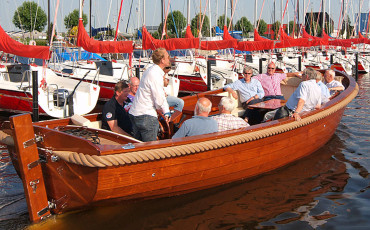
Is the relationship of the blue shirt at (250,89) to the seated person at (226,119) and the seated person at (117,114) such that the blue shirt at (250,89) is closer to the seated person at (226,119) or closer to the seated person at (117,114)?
the seated person at (226,119)

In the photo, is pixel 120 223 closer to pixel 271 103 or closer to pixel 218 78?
pixel 271 103

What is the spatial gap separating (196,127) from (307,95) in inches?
87.7

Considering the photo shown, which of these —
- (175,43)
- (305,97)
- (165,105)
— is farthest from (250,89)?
(175,43)

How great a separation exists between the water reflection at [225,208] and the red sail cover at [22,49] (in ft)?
17.9

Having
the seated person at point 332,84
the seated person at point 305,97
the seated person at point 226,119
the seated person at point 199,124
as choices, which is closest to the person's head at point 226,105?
the seated person at point 226,119

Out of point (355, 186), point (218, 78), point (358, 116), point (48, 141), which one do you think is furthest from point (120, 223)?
point (218, 78)

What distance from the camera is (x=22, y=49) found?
9.05 meters

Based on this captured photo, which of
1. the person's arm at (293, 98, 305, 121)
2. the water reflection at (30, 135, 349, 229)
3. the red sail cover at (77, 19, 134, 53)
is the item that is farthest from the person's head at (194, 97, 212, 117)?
the red sail cover at (77, 19, 134, 53)

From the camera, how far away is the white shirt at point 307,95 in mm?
5801

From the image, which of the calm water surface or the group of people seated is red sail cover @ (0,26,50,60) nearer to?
the calm water surface

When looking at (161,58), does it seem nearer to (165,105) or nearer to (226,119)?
(165,105)

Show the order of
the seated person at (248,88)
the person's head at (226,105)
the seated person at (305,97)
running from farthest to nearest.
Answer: the seated person at (248,88) → the seated person at (305,97) → the person's head at (226,105)

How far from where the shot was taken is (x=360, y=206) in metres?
4.79

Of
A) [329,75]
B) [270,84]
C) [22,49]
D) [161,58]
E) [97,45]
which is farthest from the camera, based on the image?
[97,45]
